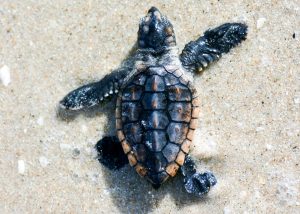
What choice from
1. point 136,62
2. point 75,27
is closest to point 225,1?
point 136,62

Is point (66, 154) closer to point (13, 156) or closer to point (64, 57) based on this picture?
point (13, 156)

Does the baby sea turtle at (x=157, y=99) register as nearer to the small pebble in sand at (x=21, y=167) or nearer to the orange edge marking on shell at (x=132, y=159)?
the orange edge marking on shell at (x=132, y=159)

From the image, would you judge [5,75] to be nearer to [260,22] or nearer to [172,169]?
[172,169]

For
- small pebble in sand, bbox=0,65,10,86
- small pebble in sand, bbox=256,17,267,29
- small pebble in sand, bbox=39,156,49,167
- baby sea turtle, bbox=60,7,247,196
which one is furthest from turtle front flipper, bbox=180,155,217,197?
small pebble in sand, bbox=0,65,10,86

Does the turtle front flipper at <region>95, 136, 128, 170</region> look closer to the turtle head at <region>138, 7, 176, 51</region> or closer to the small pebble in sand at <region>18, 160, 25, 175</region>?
the small pebble in sand at <region>18, 160, 25, 175</region>

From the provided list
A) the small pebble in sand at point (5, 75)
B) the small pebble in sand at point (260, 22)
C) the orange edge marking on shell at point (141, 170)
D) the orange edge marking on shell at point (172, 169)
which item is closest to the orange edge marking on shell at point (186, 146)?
the orange edge marking on shell at point (172, 169)

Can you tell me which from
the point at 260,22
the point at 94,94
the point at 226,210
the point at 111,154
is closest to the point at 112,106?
the point at 94,94
